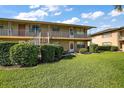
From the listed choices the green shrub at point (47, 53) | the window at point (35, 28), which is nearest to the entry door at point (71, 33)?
the window at point (35, 28)

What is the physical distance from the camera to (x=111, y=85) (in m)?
8.81

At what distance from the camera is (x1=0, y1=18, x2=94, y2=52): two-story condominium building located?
79.4ft

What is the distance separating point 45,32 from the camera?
26.9 metres

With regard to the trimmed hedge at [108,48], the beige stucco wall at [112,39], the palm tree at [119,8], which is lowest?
the trimmed hedge at [108,48]

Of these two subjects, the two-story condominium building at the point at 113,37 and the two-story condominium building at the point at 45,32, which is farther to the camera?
the two-story condominium building at the point at 113,37

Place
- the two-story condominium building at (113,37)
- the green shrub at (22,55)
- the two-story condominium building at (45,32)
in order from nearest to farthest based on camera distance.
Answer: the green shrub at (22,55) → the two-story condominium building at (45,32) → the two-story condominium building at (113,37)

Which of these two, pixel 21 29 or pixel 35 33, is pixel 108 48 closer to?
pixel 35 33

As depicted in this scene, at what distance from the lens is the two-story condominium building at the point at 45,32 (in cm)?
2419

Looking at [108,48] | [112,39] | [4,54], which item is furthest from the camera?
[112,39]

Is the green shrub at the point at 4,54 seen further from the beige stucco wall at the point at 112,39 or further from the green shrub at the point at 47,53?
the beige stucco wall at the point at 112,39

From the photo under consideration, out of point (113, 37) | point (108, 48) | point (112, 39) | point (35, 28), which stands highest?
point (35, 28)

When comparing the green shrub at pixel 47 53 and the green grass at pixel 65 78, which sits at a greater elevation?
the green shrub at pixel 47 53

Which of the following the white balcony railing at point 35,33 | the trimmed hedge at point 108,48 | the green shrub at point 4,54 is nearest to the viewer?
the green shrub at point 4,54

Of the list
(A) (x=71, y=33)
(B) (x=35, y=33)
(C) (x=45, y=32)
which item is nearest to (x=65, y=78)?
(B) (x=35, y=33)
